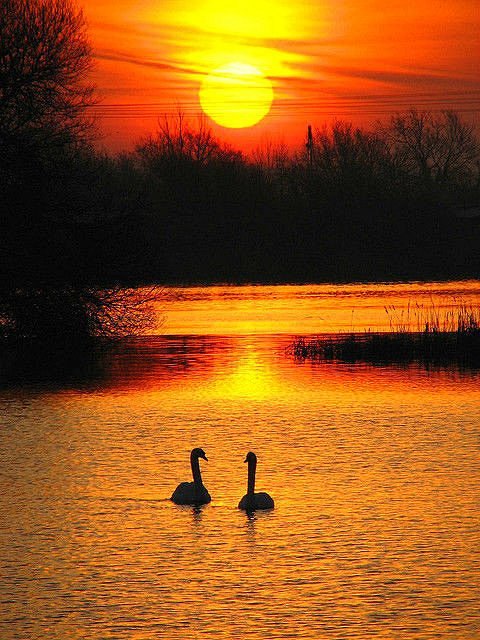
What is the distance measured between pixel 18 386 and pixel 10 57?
11.1 metres

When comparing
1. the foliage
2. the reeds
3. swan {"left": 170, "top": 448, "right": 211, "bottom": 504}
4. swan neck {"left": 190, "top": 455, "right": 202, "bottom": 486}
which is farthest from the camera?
the foliage

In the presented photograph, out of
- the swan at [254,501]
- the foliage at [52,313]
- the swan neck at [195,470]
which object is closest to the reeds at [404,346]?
the foliage at [52,313]

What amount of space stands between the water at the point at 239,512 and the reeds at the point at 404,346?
2663 millimetres

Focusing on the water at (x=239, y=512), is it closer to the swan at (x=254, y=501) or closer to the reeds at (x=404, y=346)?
the swan at (x=254, y=501)

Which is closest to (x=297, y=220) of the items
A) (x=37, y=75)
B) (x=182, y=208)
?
(x=182, y=208)

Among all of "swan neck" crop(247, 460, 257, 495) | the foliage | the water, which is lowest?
the water

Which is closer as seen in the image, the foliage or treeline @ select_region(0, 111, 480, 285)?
the foliage

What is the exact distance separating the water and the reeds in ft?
8.74

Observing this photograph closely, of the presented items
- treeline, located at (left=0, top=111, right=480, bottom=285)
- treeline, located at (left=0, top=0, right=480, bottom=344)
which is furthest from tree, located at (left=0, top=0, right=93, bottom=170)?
treeline, located at (left=0, top=111, right=480, bottom=285)

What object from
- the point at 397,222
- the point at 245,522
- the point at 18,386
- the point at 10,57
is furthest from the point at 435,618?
the point at 397,222

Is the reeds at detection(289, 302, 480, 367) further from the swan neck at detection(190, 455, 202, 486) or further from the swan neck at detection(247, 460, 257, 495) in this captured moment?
the swan neck at detection(247, 460, 257, 495)

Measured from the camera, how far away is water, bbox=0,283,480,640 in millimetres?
9328

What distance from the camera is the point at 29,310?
30359mm

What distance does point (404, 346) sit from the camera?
99.7 ft
